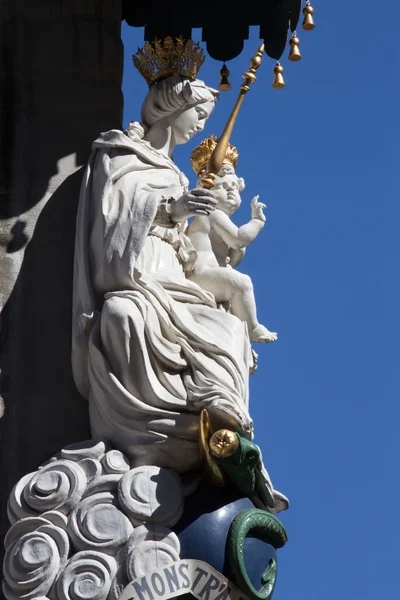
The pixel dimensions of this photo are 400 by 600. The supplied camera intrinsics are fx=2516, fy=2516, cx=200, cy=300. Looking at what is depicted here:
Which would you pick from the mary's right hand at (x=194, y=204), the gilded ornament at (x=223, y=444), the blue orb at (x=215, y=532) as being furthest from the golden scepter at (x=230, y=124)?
the blue orb at (x=215, y=532)

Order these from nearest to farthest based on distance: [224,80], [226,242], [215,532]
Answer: [215,532] < [226,242] < [224,80]

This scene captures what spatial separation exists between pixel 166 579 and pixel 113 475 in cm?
60

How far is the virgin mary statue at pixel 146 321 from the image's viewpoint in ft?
39.8

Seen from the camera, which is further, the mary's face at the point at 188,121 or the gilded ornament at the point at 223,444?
the mary's face at the point at 188,121

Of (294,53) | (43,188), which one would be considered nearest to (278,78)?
(294,53)

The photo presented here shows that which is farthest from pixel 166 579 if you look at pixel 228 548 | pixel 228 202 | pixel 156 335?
pixel 228 202

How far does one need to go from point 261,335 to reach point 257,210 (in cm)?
70

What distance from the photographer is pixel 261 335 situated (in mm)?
13023

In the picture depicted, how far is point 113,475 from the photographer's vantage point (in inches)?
473

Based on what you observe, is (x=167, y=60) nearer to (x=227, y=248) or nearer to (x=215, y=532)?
(x=227, y=248)

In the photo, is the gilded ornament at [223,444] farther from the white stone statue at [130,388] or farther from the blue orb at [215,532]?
the blue orb at [215,532]

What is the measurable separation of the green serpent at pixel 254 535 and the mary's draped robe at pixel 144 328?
390 mm

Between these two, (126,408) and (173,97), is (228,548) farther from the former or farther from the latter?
(173,97)

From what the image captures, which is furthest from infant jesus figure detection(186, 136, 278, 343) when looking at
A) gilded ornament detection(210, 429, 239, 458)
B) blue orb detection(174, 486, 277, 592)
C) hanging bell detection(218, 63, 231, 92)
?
blue orb detection(174, 486, 277, 592)
